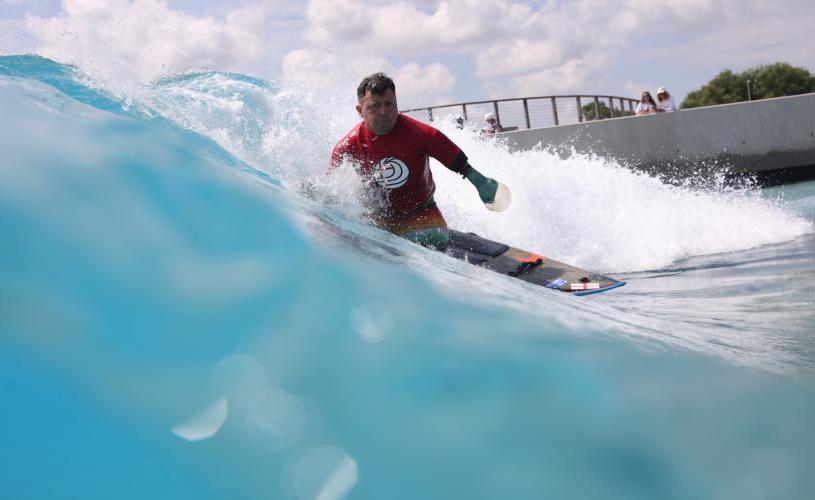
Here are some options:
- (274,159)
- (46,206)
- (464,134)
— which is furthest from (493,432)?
(464,134)

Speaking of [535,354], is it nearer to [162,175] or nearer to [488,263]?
[162,175]

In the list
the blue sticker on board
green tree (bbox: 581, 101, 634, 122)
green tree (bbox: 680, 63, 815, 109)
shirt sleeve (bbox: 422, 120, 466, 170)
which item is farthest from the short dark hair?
green tree (bbox: 680, 63, 815, 109)

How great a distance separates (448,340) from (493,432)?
375 mm

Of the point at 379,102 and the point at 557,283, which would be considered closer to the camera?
the point at 379,102

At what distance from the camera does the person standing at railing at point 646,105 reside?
46.8 ft

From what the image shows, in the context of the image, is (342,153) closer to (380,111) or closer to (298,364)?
(380,111)

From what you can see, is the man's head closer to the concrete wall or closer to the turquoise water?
the turquoise water

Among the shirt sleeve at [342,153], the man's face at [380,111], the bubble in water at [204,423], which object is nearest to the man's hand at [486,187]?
the man's face at [380,111]

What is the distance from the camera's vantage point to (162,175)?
238cm

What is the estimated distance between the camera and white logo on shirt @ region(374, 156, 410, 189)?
15.6 ft

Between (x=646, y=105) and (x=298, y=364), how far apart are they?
1419 cm

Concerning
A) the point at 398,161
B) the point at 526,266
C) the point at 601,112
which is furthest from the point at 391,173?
the point at 601,112

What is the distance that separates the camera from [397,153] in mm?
4730

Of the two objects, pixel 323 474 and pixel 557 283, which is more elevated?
pixel 323 474
